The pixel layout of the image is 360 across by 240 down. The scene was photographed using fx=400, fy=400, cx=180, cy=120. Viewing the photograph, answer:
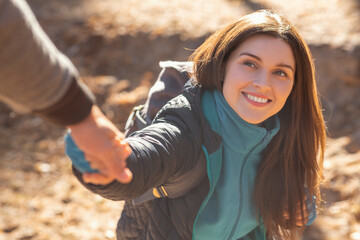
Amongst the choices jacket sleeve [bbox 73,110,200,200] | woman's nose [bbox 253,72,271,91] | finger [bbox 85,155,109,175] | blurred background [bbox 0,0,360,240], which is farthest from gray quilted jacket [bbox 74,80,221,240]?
blurred background [bbox 0,0,360,240]

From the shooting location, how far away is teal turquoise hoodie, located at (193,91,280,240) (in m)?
1.62

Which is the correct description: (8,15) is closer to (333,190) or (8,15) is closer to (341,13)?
(333,190)

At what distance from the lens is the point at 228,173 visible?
1621mm

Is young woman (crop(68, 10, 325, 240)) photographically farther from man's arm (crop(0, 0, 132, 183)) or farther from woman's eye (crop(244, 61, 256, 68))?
man's arm (crop(0, 0, 132, 183))

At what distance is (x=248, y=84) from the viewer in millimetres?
1628

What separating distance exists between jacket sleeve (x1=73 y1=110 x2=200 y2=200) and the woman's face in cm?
27

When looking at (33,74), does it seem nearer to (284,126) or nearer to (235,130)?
(235,130)

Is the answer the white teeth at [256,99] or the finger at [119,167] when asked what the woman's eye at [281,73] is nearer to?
the white teeth at [256,99]

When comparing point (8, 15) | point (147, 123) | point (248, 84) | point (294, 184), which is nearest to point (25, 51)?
point (8, 15)

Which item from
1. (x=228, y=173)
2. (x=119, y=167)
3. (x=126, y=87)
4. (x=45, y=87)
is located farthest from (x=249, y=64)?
(x=126, y=87)

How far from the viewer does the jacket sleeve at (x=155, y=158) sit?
123 cm

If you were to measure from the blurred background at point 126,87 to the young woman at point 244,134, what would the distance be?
2.47ft

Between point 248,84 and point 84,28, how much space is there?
3752 millimetres

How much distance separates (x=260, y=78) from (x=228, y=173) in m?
0.41
